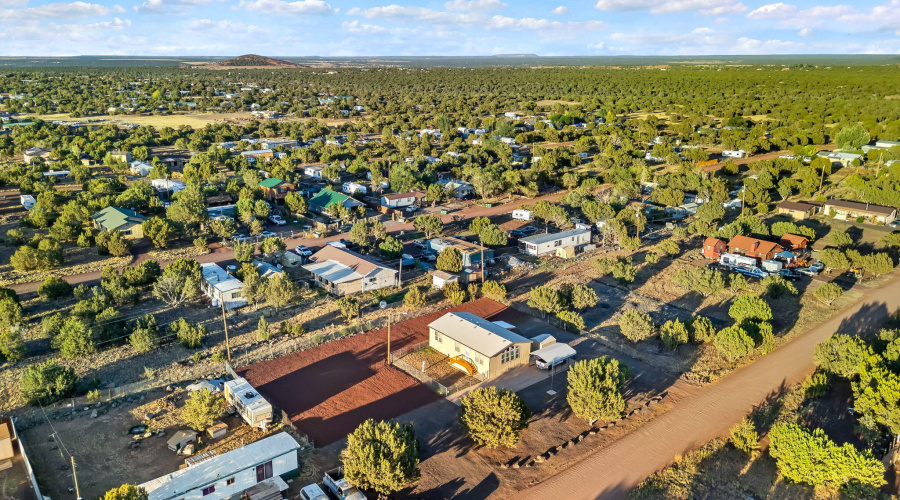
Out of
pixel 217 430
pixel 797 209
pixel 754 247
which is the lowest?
pixel 217 430

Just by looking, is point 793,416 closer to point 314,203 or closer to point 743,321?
point 743,321

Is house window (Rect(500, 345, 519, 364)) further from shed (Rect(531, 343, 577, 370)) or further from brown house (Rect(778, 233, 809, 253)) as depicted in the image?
brown house (Rect(778, 233, 809, 253))

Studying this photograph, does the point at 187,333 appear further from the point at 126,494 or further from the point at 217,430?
the point at 126,494

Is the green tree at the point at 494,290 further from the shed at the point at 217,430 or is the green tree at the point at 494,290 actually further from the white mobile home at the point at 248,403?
the shed at the point at 217,430

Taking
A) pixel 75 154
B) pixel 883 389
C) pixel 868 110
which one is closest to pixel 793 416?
pixel 883 389

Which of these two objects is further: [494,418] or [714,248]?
[714,248]

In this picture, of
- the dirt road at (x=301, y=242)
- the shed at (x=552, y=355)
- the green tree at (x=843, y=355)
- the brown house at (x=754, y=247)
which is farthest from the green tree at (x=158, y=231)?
the green tree at (x=843, y=355)

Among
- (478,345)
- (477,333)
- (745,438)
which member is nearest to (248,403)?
(478,345)
